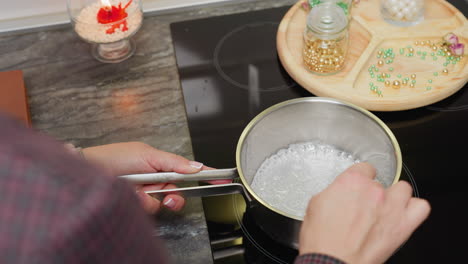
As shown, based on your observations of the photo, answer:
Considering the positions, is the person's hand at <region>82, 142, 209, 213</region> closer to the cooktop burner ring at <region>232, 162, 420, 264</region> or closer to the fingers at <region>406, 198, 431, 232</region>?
the cooktop burner ring at <region>232, 162, 420, 264</region>

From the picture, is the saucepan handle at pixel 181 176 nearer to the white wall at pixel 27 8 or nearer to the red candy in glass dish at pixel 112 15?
the red candy in glass dish at pixel 112 15

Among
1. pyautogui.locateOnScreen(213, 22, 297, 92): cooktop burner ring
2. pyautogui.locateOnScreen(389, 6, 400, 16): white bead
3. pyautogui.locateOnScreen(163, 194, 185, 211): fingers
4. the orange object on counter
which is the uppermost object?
pyautogui.locateOnScreen(389, 6, 400, 16): white bead

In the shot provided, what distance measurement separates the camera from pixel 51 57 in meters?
1.10

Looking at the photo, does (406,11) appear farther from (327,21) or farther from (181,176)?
(181,176)

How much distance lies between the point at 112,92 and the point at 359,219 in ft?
2.13

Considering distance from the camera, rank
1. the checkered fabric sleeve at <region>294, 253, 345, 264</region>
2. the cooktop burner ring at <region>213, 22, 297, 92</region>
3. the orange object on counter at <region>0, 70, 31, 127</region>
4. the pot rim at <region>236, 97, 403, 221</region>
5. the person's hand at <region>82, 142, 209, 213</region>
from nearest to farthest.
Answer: the checkered fabric sleeve at <region>294, 253, 345, 264</region> < the pot rim at <region>236, 97, 403, 221</region> < the person's hand at <region>82, 142, 209, 213</region> < the orange object on counter at <region>0, 70, 31, 127</region> < the cooktop burner ring at <region>213, 22, 297, 92</region>

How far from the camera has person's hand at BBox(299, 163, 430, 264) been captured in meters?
0.52

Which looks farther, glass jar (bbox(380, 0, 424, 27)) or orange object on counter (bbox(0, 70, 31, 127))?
glass jar (bbox(380, 0, 424, 27))

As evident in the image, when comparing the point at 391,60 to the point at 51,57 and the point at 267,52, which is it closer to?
the point at 267,52

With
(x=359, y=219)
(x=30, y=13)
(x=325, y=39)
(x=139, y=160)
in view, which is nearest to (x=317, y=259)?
(x=359, y=219)

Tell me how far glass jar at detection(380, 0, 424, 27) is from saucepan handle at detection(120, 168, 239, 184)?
57 cm

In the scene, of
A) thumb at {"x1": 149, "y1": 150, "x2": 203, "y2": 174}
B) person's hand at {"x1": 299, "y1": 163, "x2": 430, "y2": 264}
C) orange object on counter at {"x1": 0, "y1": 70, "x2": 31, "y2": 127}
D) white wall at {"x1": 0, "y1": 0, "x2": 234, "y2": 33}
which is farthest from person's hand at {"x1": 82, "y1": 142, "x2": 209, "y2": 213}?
white wall at {"x1": 0, "y1": 0, "x2": 234, "y2": 33}

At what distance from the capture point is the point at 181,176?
76 cm

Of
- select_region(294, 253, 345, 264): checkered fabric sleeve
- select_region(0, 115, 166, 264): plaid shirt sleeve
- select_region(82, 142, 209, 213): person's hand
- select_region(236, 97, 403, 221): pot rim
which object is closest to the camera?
select_region(0, 115, 166, 264): plaid shirt sleeve
